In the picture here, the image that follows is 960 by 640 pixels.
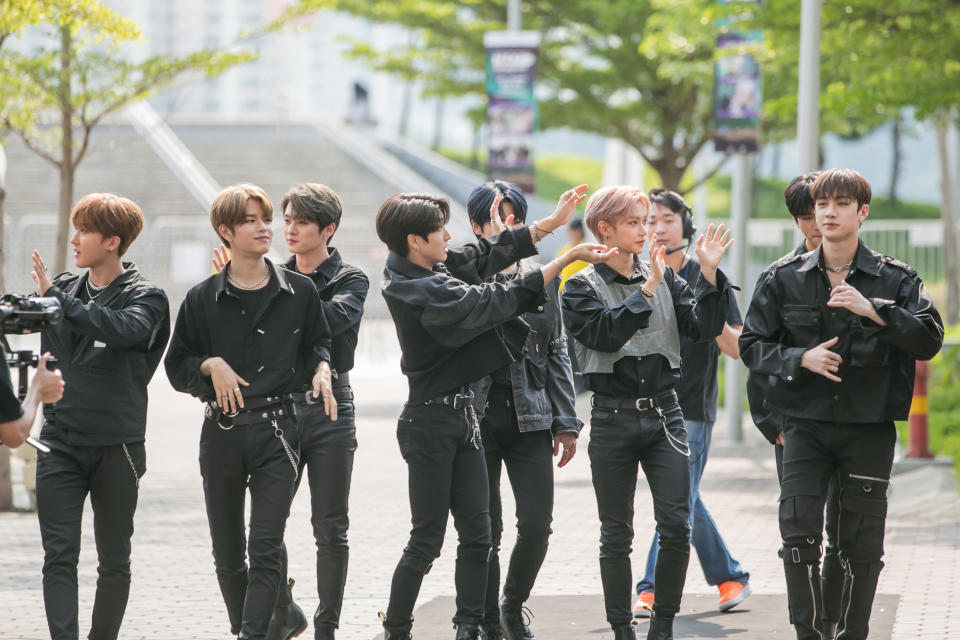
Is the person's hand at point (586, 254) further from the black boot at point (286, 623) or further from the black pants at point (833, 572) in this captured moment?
the black boot at point (286, 623)

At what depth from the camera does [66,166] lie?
41.0 ft

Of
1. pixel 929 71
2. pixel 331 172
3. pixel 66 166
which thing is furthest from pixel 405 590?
pixel 331 172

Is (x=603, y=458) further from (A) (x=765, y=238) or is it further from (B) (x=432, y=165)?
(B) (x=432, y=165)

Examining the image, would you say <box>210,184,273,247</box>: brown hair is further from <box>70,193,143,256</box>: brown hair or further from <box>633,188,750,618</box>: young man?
<box>633,188,750,618</box>: young man

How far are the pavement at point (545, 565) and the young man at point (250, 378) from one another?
1.23m

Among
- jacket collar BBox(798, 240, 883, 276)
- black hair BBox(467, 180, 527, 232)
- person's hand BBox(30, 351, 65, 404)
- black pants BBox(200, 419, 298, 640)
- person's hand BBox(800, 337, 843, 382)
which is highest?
black hair BBox(467, 180, 527, 232)

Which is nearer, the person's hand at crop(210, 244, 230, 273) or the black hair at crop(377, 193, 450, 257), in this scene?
the black hair at crop(377, 193, 450, 257)

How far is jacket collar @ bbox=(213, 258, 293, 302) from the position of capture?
572 centimetres

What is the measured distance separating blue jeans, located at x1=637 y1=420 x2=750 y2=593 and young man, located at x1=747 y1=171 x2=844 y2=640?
2.21ft

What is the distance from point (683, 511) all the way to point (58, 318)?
256 cm

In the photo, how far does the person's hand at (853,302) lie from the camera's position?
5.41 metres

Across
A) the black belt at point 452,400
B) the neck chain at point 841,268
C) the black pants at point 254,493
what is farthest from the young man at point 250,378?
the neck chain at point 841,268

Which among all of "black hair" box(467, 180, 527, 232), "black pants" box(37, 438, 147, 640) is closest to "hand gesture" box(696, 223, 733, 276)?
"black hair" box(467, 180, 527, 232)

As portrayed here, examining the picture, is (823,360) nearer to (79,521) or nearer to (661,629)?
(661,629)
